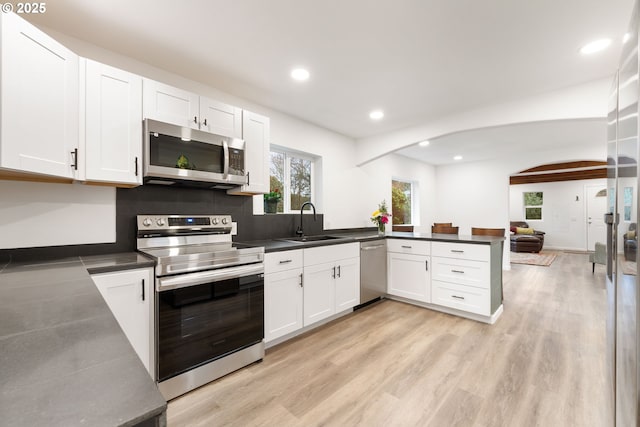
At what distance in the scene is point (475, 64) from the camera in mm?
2299

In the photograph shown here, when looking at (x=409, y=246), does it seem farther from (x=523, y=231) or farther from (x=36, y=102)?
(x=523, y=231)

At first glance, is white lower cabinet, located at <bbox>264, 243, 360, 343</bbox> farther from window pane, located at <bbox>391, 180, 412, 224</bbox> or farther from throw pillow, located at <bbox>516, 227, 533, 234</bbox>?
throw pillow, located at <bbox>516, 227, 533, 234</bbox>

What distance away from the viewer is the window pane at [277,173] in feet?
11.2

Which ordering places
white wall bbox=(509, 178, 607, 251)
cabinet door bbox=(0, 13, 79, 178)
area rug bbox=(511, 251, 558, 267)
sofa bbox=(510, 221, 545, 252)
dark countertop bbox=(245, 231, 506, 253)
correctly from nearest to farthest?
cabinet door bbox=(0, 13, 79, 178) → dark countertop bbox=(245, 231, 506, 253) → area rug bbox=(511, 251, 558, 267) → sofa bbox=(510, 221, 545, 252) → white wall bbox=(509, 178, 607, 251)

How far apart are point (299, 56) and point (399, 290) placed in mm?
2932

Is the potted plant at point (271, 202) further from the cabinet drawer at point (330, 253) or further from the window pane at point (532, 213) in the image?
the window pane at point (532, 213)

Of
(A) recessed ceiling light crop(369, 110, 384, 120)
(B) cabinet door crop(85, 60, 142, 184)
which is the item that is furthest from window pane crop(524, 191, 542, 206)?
(B) cabinet door crop(85, 60, 142, 184)

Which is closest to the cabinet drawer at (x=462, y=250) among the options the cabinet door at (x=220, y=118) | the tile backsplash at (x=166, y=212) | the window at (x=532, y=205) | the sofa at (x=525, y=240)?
the tile backsplash at (x=166, y=212)

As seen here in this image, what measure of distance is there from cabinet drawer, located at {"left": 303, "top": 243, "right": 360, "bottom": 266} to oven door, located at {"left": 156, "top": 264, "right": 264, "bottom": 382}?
2.02ft

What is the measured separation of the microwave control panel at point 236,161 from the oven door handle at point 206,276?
0.84 m

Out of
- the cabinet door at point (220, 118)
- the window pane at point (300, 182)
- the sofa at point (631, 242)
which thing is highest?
the cabinet door at point (220, 118)

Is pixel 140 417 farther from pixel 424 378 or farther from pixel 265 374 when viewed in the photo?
pixel 424 378

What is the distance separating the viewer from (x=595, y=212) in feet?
26.2

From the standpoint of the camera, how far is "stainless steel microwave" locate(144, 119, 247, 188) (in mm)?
1999
